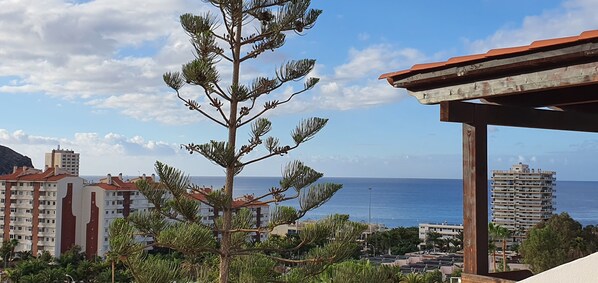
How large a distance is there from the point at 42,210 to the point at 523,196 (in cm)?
4641

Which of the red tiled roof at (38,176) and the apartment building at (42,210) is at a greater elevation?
the red tiled roof at (38,176)

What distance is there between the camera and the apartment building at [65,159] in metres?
69.7

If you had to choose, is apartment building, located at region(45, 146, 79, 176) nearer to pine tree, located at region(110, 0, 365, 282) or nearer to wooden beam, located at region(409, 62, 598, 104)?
pine tree, located at region(110, 0, 365, 282)

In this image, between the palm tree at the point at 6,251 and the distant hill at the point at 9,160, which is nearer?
the palm tree at the point at 6,251

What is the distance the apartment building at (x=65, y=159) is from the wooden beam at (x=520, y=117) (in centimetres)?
7280

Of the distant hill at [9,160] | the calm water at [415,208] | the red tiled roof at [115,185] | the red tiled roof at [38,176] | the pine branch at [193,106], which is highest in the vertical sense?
the distant hill at [9,160]

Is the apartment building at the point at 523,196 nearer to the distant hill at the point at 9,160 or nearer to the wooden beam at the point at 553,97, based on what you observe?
the distant hill at the point at 9,160

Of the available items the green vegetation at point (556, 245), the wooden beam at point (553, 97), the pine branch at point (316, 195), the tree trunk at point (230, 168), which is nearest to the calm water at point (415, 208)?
the green vegetation at point (556, 245)

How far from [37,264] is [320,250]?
24177mm

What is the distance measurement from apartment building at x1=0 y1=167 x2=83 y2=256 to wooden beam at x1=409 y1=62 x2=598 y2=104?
129ft

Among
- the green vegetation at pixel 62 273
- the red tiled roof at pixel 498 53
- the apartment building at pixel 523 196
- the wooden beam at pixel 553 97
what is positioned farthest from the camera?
the apartment building at pixel 523 196

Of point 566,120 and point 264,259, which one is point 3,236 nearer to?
point 264,259

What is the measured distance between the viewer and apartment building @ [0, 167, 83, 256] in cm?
3800

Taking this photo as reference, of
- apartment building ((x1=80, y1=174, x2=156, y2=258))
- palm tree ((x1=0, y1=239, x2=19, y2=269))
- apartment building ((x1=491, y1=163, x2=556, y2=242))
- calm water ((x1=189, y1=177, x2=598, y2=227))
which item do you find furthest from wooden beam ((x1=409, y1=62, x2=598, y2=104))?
calm water ((x1=189, y1=177, x2=598, y2=227))
